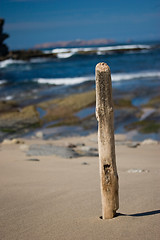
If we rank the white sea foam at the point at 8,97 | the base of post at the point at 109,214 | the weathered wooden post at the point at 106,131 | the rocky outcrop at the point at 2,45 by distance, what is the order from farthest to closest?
the rocky outcrop at the point at 2,45
the white sea foam at the point at 8,97
the base of post at the point at 109,214
the weathered wooden post at the point at 106,131

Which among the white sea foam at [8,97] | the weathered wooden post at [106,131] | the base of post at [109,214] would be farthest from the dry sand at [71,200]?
the white sea foam at [8,97]

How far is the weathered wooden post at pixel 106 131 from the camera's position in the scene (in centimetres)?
312

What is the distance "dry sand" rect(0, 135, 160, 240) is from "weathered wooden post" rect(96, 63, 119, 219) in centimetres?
36

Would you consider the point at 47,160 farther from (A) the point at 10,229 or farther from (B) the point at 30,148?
(A) the point at 10,229

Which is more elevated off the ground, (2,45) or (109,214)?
(109,214)

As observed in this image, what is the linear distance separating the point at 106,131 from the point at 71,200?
1.57 meters

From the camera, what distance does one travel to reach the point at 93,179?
18.2 feet

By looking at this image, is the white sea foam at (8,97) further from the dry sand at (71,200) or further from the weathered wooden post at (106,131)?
the weathered wooden post at (106,131)

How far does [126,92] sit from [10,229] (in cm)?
1529

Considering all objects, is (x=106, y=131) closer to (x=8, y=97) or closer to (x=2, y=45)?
(x=8, y=97)

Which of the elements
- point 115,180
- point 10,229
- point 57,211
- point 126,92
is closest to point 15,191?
point 57,211

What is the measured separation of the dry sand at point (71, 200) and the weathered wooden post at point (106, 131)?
0.36 metres

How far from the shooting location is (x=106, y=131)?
10.3 ft

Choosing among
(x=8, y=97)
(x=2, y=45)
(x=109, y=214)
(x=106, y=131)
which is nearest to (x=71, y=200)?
(x=109, y=214)
